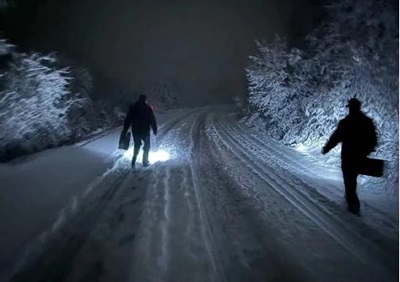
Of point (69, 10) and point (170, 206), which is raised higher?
point (69, 10)

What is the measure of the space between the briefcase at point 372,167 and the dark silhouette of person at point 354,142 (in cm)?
Result: 7

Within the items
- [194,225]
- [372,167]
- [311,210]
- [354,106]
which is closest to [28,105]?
[194,225]

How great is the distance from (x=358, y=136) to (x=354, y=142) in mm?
126

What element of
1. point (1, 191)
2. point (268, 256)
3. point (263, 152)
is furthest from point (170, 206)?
point (263, 152)

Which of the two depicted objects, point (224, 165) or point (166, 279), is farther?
point (224, 165)

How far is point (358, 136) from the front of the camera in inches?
241

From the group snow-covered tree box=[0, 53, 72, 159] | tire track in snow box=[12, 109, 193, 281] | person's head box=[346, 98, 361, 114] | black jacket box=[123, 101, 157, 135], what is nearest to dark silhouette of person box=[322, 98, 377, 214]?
person's head box=[346, 98, 361, 114]

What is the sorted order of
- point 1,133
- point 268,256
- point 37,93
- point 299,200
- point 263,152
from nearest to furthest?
point 268,256, point 299,200, point 1,133, point 37,93, point 263,152

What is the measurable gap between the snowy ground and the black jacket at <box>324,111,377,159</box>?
40.8 inches

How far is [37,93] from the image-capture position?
1061 centimetres

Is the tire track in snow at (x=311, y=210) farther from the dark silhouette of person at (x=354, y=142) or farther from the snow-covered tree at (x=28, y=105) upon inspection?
the snow-covered tree at (x=28, y=105)

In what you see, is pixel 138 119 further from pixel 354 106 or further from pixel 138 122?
pixel 354 106

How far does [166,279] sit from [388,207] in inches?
182

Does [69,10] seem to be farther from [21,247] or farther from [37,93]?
[21,247]
